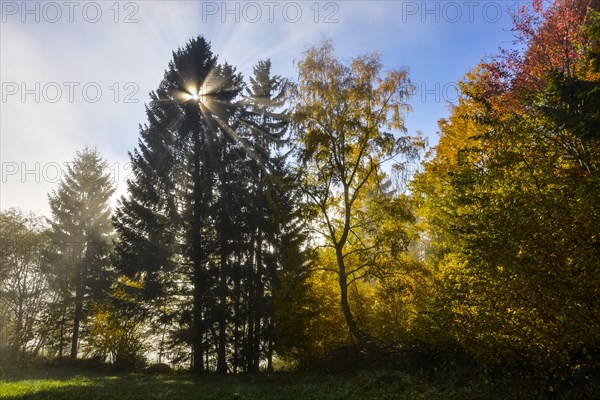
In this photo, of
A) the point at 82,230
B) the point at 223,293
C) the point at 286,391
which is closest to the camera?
the point at 286,391

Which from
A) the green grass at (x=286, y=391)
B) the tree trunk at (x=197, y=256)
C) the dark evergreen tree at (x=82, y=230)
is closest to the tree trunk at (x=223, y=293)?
the tree trunk at (x=197, y=256)

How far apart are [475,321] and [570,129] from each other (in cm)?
467

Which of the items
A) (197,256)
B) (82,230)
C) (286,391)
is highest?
(82,230)

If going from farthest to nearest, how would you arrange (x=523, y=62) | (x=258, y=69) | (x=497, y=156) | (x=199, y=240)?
1. (x=258, y=69)
2. (x=199, y=240)
3. (x=523, y=62)
4. (x=497, y=156)

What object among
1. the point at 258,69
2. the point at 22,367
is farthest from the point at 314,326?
the point at 22,367

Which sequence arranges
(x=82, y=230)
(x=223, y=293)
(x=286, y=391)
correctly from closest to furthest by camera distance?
(x=286, y=391) → (x=223, y=293) → (x=82, y=230)

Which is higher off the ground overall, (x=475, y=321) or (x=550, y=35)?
(x=550, y=35)

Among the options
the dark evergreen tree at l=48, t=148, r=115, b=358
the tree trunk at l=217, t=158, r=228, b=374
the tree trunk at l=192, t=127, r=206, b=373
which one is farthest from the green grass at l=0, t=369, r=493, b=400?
the dark evergreen tree at l=48, t=148, r=115, b=358

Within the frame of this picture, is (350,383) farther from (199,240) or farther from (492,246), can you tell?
(199,240)

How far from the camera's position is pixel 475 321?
26.0ft

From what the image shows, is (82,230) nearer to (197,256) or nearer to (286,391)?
→ (197,256)

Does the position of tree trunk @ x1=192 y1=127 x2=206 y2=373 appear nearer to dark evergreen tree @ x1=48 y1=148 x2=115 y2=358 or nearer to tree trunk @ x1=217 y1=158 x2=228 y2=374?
tree trunk @ x1=217 y1=158 x2=228 y2=374

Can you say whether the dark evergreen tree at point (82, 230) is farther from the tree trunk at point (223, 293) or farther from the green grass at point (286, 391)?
the green grass at point (286, 391)

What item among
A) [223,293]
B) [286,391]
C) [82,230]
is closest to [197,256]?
[223,293]
